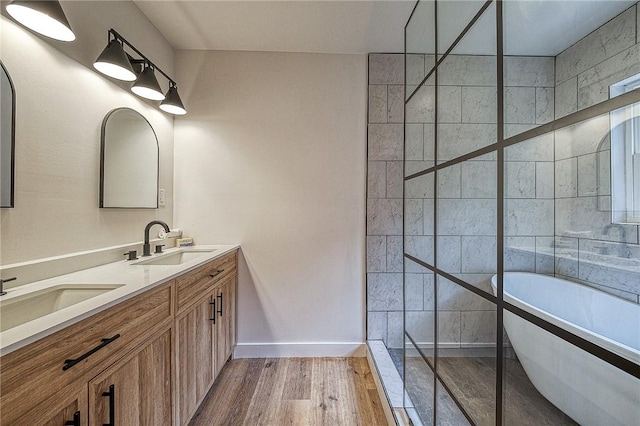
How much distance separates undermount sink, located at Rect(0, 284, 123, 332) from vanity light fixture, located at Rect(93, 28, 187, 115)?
1.11 m

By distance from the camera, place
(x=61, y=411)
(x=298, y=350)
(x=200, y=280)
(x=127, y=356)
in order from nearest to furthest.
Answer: (x=61, y=411)
(x=127, y=356)
(x=200, y=280)
(x=298, y=350)

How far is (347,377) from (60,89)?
8.20 ft

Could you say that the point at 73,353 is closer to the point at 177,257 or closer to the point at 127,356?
the point at 127,356

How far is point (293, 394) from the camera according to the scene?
1.94 metres

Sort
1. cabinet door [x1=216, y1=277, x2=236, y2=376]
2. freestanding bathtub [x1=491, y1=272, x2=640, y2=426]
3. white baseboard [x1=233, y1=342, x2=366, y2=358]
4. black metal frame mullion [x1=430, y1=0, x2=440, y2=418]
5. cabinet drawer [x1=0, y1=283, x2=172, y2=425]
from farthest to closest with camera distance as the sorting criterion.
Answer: white baseboard [x1=233, y1=342, x2=366, y2=358], cabinet door [x1=216, y1=277, x2=236, y2=376], black metal frame mullion [x1=430, y1=0, x2=440, y2=418], cabinet drawer [x1=0, y1=283, x2=172, y2=425], freestanding bathtub [x1=491, y1=272, x2=640, y2=426]

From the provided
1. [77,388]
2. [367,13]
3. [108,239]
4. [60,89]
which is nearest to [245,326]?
[108,239]

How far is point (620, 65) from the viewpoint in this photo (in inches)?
23.1

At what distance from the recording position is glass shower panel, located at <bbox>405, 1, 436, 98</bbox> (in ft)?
4.74

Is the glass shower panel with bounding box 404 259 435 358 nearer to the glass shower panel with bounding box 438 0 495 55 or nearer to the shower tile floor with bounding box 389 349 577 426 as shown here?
the shower tile floor with bounding box 389 349 577 426

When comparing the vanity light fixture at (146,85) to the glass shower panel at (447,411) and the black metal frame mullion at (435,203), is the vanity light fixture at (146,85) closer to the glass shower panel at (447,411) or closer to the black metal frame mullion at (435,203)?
the black metal frame mullion at (435,203)

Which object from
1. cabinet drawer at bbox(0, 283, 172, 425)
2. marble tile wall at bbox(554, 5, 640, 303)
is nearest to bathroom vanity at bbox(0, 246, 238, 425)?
cabinet drawer at bbox(0, 283, 172, 425)

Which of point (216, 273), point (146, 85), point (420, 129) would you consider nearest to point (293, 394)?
point (216, 273)

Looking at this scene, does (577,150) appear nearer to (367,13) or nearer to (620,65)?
(620,65)

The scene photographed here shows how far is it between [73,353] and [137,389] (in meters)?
0.40
